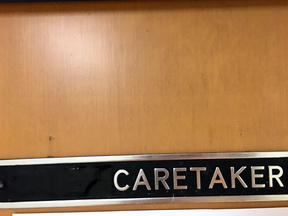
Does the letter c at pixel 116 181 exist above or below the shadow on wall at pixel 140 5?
below

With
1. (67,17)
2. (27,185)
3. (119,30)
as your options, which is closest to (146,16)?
(119,30)

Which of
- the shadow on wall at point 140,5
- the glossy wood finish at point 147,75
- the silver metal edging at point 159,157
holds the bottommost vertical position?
the silver metal edging at point 159,157

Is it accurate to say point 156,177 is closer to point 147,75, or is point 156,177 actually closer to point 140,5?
point 147,75

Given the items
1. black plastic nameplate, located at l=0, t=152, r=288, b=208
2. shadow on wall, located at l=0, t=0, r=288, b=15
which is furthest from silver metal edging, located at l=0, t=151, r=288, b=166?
shadow on wall, located at l=0, t=0, r=288, b=15

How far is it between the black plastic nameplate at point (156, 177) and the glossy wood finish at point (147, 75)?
0.9 inches

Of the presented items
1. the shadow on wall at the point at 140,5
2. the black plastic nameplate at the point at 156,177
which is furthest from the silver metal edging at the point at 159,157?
the shadow on wall at the point at 140,5

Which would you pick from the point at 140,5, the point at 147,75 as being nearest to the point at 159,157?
the point at 147,75

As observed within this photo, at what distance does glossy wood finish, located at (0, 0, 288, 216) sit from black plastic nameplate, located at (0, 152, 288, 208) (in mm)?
22

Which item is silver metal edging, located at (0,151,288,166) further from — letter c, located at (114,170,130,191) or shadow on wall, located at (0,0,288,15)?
shadow on wall, located at (0,0,288,15)

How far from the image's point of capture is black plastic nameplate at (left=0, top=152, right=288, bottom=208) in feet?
1.78

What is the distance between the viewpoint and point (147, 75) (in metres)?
0.55

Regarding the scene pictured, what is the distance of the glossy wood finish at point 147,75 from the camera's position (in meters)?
0.55

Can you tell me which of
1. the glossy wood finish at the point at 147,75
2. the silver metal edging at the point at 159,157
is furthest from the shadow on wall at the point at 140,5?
the silver metal edging at the point at 159,157

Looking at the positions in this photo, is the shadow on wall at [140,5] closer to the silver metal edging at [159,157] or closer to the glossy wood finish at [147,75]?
the glossy wood finish at [147,75]
